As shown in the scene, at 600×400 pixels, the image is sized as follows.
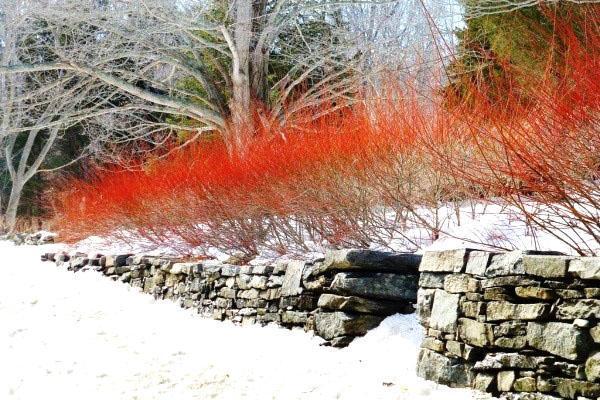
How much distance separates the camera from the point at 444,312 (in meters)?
4.25

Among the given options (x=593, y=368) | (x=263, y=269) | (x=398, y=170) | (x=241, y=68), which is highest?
(x=241, y=68)

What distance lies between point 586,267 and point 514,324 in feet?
1.66

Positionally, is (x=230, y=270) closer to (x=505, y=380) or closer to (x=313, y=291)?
(x=313, y=291)

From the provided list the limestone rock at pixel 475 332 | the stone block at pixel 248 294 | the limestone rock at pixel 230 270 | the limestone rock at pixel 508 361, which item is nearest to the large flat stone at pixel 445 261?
the limestone rock at pixel 475 332

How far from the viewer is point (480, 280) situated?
400cm

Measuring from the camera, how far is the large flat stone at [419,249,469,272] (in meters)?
4.16

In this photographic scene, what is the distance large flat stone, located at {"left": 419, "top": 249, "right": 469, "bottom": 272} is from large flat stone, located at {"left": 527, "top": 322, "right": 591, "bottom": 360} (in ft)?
2.01

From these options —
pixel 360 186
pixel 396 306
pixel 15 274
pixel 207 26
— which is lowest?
pixel 15 274

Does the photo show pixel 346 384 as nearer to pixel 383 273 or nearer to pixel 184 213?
pixel 383 273

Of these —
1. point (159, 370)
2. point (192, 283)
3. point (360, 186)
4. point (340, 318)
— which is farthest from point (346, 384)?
point (192, 283)

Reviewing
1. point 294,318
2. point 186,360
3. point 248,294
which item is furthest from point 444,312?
point 248,294

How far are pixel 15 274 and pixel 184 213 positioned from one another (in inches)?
133

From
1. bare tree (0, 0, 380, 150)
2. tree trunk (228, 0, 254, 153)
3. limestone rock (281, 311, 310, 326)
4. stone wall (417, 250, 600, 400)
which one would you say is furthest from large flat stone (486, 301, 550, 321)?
tree trunk (228, 0, 254, 153)

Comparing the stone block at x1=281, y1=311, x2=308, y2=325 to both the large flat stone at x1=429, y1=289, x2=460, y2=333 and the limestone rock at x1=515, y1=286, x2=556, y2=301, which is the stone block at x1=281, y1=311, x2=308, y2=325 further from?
the limestone rock at x1=515, y1=286, x2=556, y2=301
